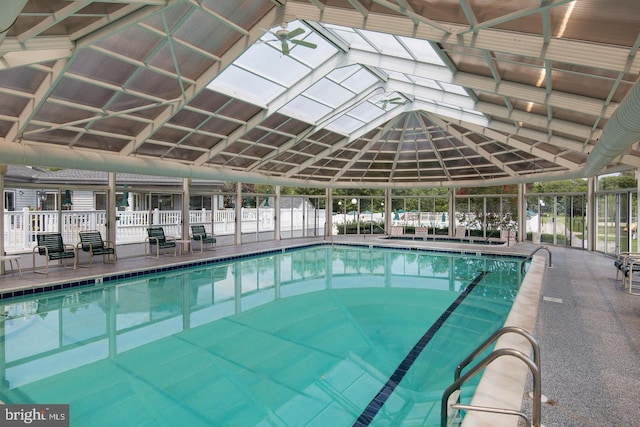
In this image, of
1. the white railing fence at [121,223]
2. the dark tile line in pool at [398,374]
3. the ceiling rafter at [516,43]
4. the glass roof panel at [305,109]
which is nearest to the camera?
the dark tile line in pool at [398,374]

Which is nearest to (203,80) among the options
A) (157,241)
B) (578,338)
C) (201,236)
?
(157,241)

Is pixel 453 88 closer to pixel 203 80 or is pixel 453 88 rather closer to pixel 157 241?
pixel 203 80

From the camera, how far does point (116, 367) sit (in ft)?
14.9

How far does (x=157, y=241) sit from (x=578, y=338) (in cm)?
1061

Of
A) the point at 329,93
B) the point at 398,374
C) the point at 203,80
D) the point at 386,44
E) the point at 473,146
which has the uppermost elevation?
the point at 386,44

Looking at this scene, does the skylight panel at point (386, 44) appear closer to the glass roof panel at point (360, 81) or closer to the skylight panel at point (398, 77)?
the glass roof panel at point (360, 81)

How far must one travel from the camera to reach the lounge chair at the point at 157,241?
11.5 m

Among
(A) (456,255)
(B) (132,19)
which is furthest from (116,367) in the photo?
(A) (456,255)

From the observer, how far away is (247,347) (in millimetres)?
5191

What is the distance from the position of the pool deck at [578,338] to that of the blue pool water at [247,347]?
0.76 m

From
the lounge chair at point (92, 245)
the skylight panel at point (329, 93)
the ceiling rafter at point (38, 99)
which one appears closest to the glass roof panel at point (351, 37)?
the skylight panel at point (329, 93)

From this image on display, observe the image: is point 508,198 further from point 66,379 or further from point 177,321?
point 66,379

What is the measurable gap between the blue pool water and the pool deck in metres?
0.76

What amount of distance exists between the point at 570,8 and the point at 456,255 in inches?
423
